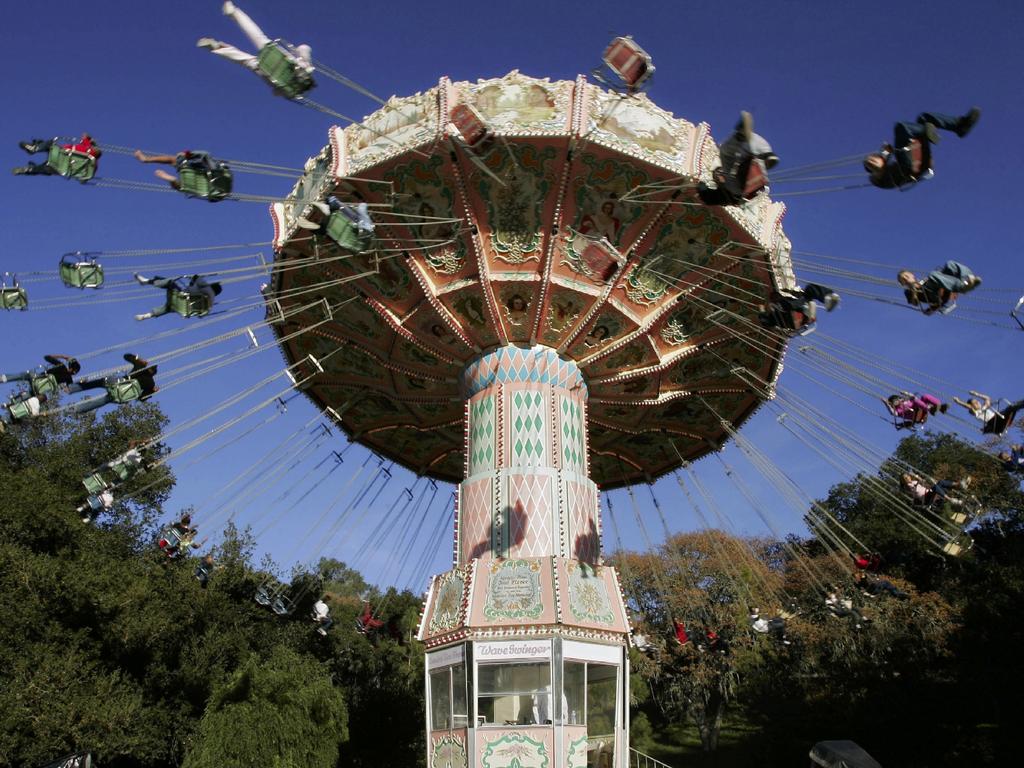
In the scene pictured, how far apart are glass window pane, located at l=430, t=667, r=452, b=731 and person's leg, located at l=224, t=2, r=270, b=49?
9.03m

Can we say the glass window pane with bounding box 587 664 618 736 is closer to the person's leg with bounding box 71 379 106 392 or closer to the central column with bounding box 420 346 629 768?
the central column with bounding box 420 346 629 768

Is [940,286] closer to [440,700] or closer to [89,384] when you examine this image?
[440,700]

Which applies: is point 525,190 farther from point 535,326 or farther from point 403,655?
point 403,655

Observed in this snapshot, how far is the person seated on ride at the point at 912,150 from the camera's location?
9812 mm

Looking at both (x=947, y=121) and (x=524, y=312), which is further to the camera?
(x=524, y=312)

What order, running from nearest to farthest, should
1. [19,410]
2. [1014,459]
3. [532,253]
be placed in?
[19,410] → [1014,459] → [532,253]

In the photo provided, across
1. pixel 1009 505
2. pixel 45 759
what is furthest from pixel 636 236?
pixel 1009 505

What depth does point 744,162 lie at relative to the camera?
973cm

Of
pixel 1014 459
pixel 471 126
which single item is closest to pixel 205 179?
pixel 471 126

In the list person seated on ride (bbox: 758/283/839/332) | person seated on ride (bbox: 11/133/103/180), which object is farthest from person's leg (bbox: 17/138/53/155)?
person seated on ride (bbox: 758/283/839/332)

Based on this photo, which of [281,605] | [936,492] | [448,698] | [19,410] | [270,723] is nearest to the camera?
[19,410]

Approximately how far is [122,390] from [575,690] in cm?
791

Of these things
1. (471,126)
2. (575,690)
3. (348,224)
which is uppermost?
(471,126)

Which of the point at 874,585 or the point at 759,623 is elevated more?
the point at 874,585
